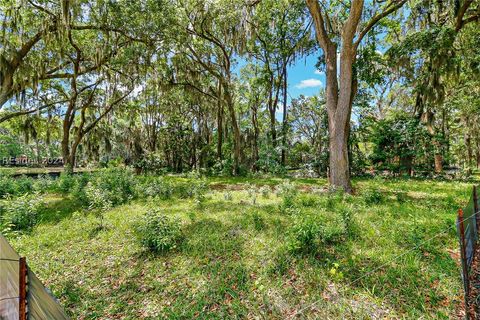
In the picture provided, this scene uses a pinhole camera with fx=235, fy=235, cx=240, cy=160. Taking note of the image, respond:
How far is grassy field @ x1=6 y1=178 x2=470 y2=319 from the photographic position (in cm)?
248

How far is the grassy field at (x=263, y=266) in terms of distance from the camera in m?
2.48

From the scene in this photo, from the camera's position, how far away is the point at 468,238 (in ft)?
8.86

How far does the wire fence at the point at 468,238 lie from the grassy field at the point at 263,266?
0.53ft

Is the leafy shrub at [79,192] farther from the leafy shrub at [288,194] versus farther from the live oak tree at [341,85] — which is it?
the live oak tree at [341,85]

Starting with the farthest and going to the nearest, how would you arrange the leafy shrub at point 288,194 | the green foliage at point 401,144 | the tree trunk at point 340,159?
the green foliage at point 401,144 → the tree trunk at point 340,159 → the leafy shrub at point 288,194

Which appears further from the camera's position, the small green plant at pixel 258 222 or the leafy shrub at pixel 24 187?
the leafy shrub at pixel 24 187

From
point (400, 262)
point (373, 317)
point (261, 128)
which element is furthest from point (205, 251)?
point (261, 128)

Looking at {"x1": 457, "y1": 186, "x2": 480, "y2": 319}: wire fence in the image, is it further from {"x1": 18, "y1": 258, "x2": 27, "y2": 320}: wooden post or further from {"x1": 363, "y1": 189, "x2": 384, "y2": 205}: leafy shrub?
{"x1": 18, "y1": 258, "x2": 27, "y2": 320}: wooden post

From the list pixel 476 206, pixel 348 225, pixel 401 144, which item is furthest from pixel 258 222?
pixel 401 144

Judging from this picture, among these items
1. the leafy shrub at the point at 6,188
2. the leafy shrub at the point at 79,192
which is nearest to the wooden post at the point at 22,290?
the leafy shrub at the point at 79,192

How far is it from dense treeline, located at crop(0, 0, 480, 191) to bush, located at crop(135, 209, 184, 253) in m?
4.53

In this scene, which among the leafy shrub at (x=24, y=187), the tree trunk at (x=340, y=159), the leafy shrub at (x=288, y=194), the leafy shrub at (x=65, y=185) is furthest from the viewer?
the leafy shrub at (x=65, y=185)

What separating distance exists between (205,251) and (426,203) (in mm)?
4784

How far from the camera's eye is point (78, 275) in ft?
10.4
